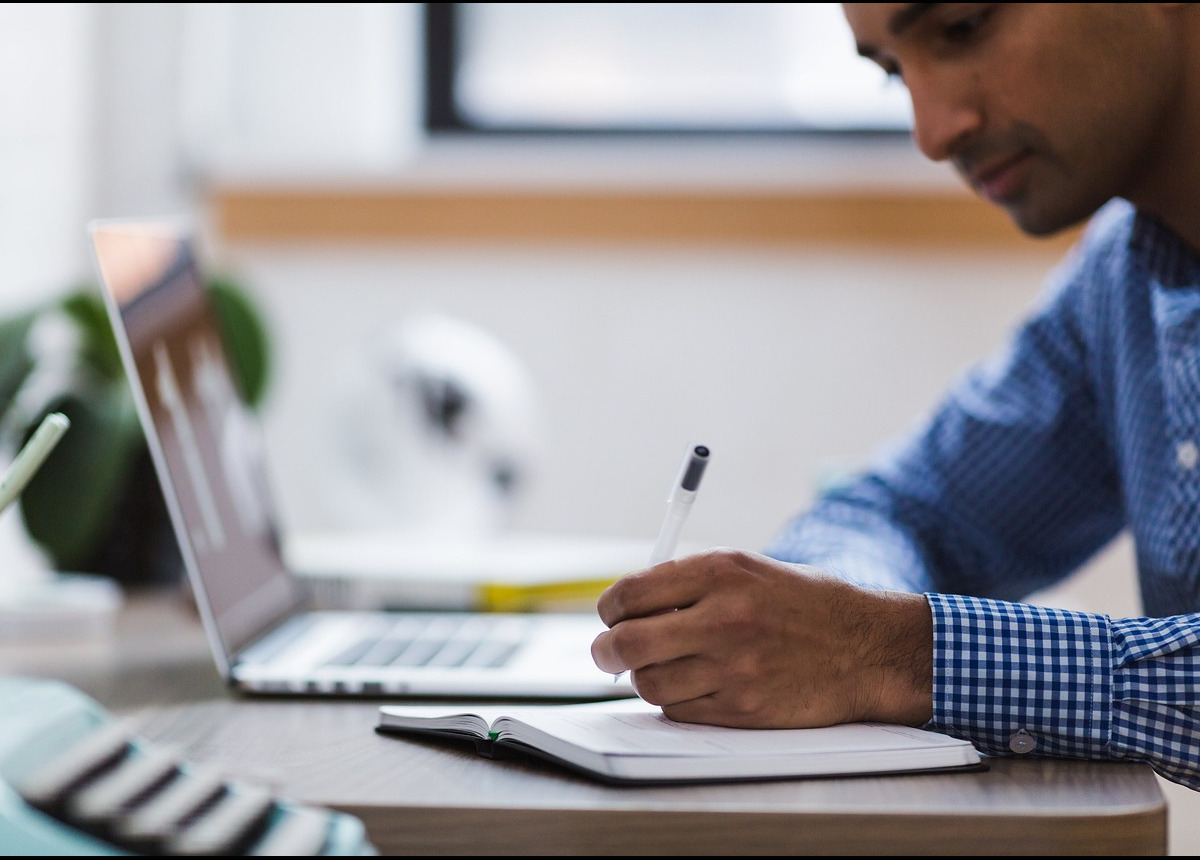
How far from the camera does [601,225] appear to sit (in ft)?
6.61

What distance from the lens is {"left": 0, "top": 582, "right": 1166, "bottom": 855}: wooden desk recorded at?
19.3 inches

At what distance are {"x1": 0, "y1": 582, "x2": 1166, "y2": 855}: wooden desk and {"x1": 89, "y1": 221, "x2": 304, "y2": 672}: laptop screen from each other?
20 cm

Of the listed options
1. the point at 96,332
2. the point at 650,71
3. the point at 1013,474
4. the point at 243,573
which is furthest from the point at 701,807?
the point at 650,71

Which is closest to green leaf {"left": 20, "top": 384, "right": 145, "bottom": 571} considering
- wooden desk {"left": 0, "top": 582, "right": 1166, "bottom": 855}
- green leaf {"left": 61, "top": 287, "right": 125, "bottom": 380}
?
green leaf {"left": 61, "top": 287, "right": 125, "bottom": 380}

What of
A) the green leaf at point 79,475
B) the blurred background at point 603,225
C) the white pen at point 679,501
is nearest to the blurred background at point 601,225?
the blurred background at point 603,225

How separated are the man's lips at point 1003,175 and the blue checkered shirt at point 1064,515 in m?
0.15

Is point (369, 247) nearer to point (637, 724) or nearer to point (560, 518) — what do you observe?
point (560, 518)

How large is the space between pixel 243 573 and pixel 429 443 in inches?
25.5

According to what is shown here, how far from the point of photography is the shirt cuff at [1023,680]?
62cm

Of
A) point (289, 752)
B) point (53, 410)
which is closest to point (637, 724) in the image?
point (289, 752)

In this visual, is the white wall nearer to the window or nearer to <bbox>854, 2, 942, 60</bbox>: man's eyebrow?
the window

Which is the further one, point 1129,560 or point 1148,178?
point 1129,560

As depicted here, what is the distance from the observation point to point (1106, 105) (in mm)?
902

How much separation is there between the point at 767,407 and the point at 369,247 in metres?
0.70
